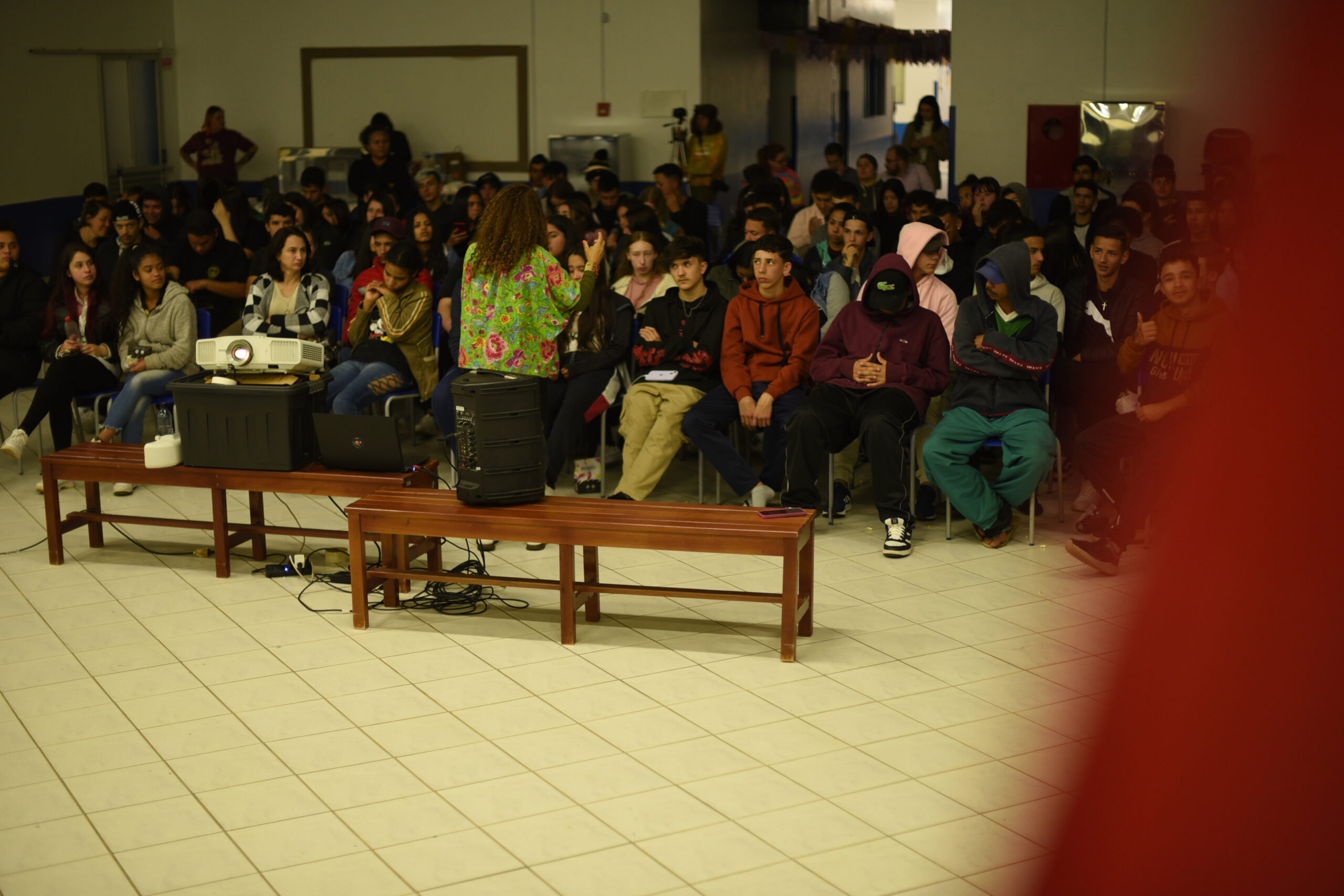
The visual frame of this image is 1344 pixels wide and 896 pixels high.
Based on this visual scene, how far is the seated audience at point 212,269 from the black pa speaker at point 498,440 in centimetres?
420

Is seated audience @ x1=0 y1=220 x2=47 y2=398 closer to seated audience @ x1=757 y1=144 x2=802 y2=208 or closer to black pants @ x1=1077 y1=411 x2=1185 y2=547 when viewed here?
black pants @ x1=1077 y1=411 x2=1185 y2=547

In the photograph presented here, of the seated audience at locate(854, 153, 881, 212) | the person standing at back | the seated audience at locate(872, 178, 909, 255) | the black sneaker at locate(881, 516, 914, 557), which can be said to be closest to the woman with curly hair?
the black sneaker at locate(881, 516, 914, 557)

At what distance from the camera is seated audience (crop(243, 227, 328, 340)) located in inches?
258

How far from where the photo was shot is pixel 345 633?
4.52 m

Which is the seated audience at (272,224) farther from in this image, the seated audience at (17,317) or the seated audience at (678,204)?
the seated audience at (678,204)

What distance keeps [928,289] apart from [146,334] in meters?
3.87

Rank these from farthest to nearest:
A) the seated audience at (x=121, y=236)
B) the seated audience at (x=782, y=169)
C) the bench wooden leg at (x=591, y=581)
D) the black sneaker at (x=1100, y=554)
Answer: the seated audience at (x=782, y=169)
the seated audience at (x=121, y=236)
the black sneaker at (x=1100, y=554)
the bench wooden leg at (x=591, y=581)

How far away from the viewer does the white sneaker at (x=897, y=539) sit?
5305mm

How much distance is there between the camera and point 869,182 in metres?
10.5

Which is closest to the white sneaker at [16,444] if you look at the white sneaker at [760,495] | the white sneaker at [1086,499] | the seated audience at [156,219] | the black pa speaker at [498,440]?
the black pa speaker at [498,440]

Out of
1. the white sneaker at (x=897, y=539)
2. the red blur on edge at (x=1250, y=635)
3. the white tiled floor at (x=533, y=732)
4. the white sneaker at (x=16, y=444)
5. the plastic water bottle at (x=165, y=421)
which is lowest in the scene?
the white tiled floor at (x=533, y=732)

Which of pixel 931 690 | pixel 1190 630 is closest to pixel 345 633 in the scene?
pixel 931 690

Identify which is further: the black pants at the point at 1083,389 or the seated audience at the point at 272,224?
the seated audience at the point at 272,224

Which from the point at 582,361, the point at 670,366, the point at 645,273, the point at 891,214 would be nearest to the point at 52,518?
the point at 582,361
